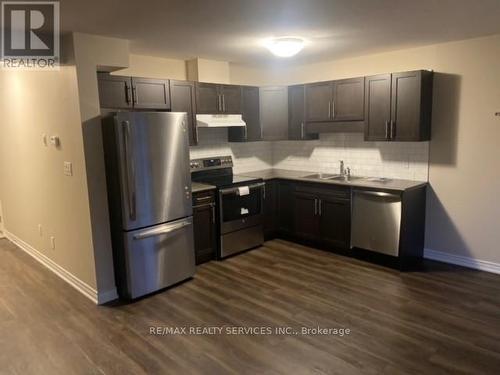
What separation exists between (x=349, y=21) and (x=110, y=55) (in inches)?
83.2

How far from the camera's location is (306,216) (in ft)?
16.0

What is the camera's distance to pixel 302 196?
4.88m

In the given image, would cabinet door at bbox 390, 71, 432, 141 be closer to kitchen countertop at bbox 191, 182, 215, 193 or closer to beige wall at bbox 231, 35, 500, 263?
beige wall at bbox 231, 35, 500, 263

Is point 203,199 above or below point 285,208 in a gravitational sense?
above

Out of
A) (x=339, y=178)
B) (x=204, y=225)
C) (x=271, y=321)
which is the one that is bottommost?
(x=271, y=321)

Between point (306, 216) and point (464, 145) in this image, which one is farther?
point (306, 216)

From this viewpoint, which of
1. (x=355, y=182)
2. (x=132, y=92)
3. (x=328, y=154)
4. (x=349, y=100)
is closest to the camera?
(x=132, y=92)

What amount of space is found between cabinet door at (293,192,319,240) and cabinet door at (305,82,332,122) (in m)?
1.04

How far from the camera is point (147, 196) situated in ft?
11.4

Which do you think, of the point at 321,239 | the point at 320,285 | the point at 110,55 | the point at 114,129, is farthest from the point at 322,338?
the point at 110,55

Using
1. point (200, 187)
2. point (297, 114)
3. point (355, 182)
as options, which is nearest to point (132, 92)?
point (200, 187)

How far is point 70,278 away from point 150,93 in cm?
216

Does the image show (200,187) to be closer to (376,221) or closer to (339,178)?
(339,178)

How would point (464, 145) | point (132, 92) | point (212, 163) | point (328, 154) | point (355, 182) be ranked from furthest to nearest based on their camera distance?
1. point (328, 154)
2. point (212, 163)
3. point (355, 182)
4. point (464, 145)
5. point (132, 92)
